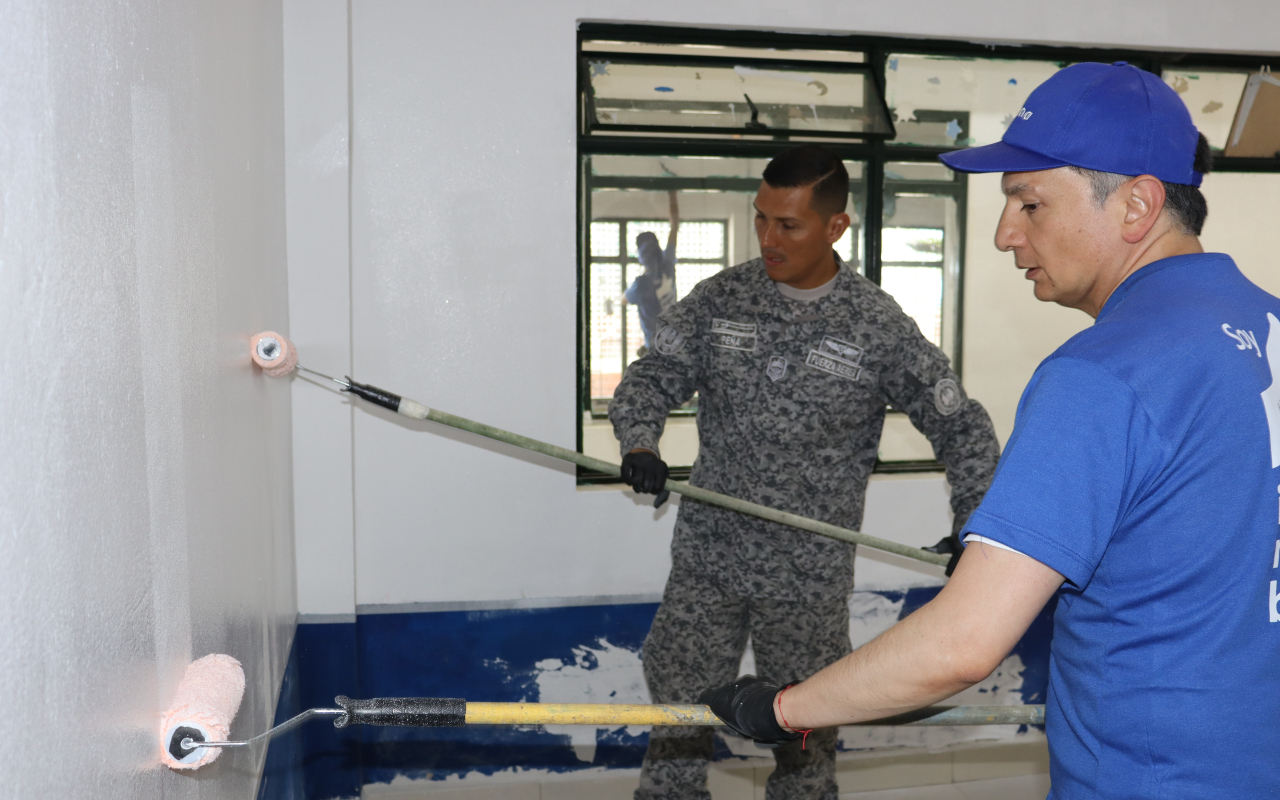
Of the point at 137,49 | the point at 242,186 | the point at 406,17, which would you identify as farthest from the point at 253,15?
the point at 137,49

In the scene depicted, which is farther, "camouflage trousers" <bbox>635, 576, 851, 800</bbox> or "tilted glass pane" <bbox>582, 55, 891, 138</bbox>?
"tilted glass pane" <bbox>582, 55, 891, 138</bbox>

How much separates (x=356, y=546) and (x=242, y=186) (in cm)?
122

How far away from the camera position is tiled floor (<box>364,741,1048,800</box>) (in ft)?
A: 9.13

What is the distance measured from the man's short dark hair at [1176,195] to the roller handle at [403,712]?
0.98m

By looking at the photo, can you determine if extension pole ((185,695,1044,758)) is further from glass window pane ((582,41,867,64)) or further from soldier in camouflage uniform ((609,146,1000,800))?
glass window pane ((582,41,867,64))

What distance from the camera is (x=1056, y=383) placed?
924 mm

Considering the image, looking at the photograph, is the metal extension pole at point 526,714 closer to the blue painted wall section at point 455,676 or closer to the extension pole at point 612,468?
the extension pole at point 612,468

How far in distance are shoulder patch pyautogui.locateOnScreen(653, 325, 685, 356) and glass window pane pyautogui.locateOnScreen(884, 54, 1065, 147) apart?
1167mm

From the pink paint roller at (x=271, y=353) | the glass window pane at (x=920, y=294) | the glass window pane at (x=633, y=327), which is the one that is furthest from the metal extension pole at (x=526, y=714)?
the glass window pane at (x=920, y=294)

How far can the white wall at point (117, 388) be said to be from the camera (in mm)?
674

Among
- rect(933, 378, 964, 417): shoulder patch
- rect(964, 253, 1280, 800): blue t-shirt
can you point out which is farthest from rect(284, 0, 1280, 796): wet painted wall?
rect(964, 253, 1280, 800): blue t-shirt

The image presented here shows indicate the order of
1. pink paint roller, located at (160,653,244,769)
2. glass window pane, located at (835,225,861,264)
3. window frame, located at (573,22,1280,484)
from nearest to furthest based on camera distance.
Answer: pink paint roller, located at (160,653,244,769), window frame, located at (573,22,1280,484), glass window pane, located at (835,225,861,264)

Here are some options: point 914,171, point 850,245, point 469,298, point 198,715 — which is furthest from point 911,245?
point 198,715

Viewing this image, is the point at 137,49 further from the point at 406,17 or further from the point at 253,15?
the point at 406,17
